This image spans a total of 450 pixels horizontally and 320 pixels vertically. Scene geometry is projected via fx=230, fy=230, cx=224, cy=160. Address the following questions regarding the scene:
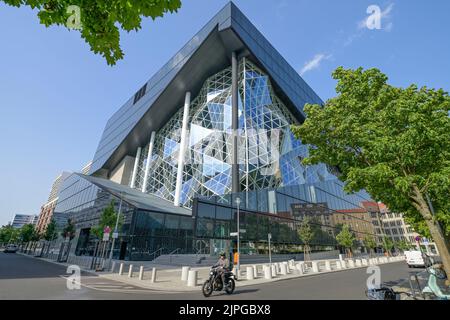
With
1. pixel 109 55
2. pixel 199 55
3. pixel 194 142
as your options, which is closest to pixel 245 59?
pixel 199 55

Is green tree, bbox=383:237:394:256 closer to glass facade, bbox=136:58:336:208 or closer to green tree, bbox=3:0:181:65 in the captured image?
glass facade, bbox=136:58:336:208

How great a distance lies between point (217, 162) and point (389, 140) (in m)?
32.3

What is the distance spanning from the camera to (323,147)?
11664mm

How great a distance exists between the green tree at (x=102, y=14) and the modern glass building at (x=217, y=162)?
92.4ft

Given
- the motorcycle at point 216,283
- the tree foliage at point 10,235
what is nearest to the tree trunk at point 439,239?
the motorcycle at point 216,283

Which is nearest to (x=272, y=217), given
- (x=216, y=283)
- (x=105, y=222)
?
(x=105, y=222)

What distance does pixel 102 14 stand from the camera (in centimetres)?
349

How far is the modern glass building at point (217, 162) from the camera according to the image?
3212cm

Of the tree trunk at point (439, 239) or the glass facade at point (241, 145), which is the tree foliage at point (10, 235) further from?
the tree trunk at point (439, 239)

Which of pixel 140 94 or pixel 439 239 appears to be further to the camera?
pixel 140 94

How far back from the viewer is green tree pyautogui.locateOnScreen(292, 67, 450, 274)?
892cm

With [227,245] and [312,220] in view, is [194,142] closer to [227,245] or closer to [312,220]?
[227,245]

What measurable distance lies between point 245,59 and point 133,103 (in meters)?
32.2

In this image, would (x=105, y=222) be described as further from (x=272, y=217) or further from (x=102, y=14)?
(x=102, y=14)
